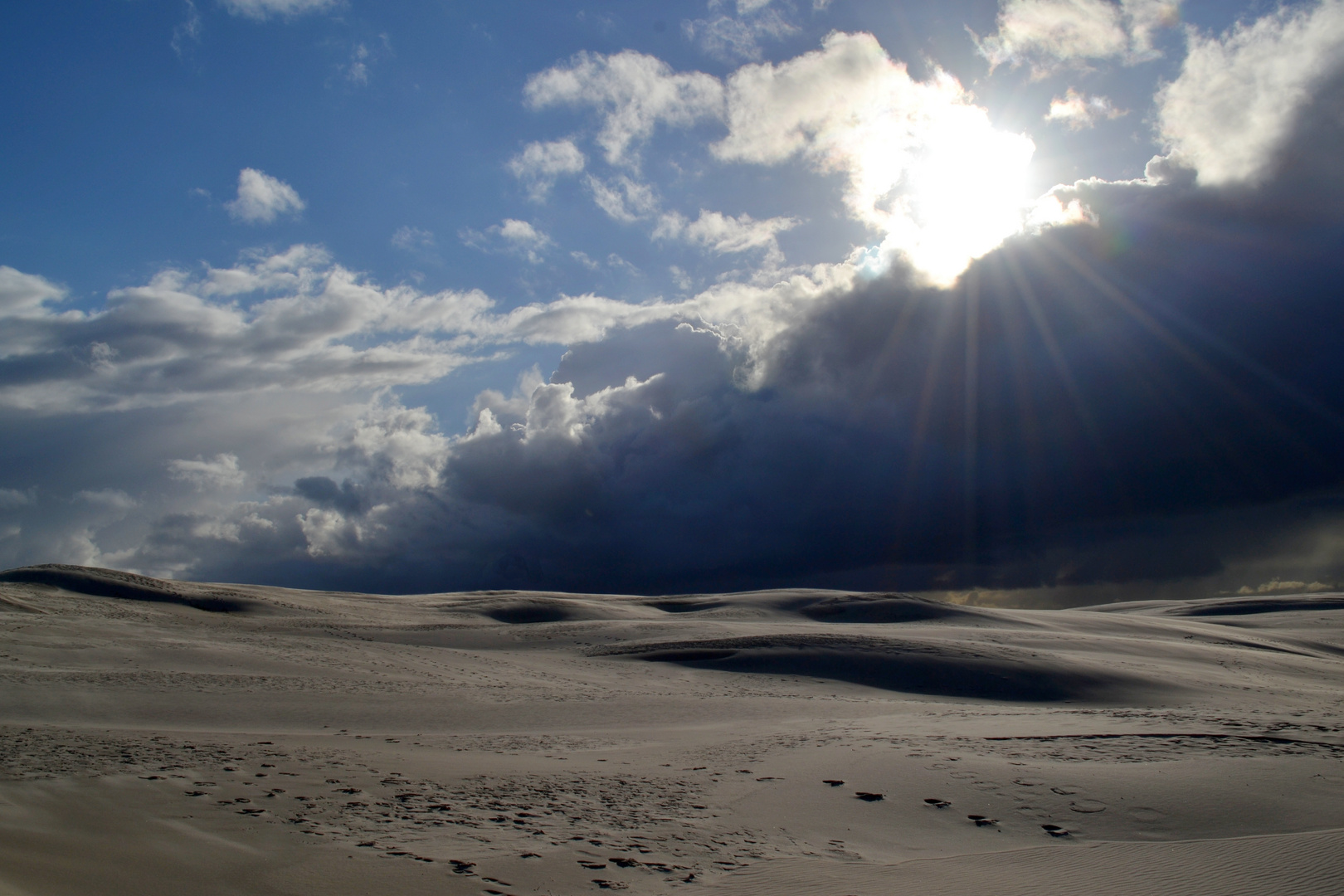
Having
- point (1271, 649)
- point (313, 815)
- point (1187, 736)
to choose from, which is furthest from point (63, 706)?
point (1271, 649)

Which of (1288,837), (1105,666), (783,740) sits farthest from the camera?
(1105,666)

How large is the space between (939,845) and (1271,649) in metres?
32.9

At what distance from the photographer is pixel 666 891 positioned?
5.55m

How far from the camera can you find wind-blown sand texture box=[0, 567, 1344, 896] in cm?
593

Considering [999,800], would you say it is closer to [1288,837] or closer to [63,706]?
[1288,837]

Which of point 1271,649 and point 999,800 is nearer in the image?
point 999,800

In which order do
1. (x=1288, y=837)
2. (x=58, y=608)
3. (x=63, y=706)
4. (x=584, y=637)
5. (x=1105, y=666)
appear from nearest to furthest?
(x=1288, y=837), (x=63, y=706), (x=1105, y=666), (x=58, y=608), (x=584, y=637)

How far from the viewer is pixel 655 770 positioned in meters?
9.76

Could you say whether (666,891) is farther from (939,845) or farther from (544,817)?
(939,845)

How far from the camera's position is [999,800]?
27.6 feet

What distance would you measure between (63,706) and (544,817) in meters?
10.6

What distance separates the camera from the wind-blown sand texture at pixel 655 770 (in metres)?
5.93

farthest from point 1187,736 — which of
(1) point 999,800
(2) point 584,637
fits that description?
(2) point 584,637

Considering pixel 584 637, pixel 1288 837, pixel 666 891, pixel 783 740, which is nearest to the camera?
pixel 666 891
